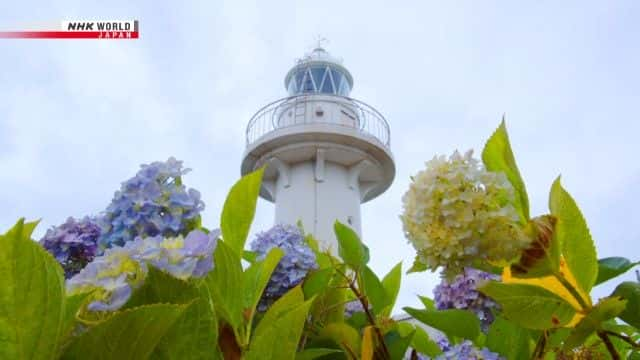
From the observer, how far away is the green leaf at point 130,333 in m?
0.45

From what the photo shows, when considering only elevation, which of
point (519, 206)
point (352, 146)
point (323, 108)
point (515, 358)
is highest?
point (323, 108)

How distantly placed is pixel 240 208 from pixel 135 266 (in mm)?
204

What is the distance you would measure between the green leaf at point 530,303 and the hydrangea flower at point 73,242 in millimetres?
520

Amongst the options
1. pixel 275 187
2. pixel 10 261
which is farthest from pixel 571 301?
pixel 275 187

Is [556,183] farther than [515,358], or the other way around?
[515,358]

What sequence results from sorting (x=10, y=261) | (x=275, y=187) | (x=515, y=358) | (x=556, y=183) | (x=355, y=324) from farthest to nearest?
(x=275, y=187)
(x=355, y=324)
(x=515, y=358)
(x=556, y=183)
(x=10, y=261)

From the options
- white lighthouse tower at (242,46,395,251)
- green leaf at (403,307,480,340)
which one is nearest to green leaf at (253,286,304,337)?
green leaf at (403,307,480,340)

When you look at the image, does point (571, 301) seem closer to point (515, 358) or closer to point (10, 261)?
point (515, 358)

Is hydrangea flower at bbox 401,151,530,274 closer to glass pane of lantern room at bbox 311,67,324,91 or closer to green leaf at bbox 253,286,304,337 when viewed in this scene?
green leaf at bbox 253,286,304,337

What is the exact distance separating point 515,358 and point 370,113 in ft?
37.6

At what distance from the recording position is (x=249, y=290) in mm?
742

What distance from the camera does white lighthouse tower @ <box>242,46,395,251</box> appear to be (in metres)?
10.9

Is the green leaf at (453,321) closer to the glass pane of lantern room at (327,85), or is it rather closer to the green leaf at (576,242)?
the green leaf at (576,242)

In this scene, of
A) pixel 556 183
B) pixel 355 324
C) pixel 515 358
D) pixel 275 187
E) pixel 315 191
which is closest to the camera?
pixel 556 183
